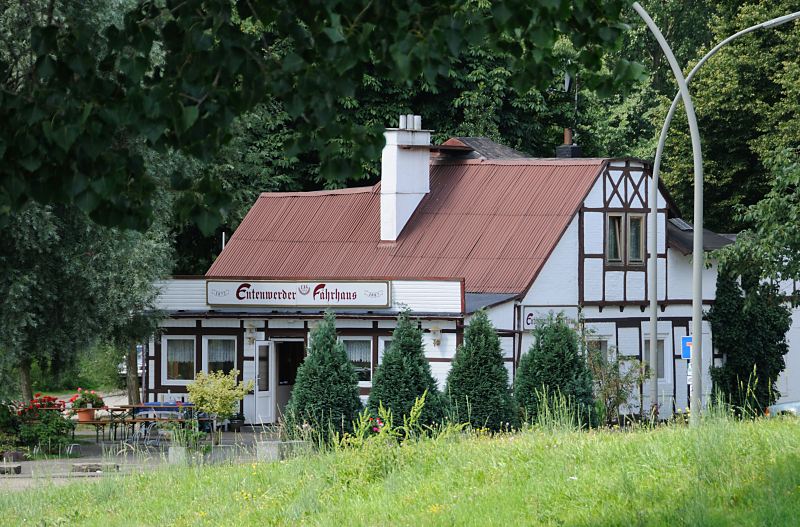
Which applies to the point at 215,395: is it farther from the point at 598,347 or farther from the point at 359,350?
the point at 598,347

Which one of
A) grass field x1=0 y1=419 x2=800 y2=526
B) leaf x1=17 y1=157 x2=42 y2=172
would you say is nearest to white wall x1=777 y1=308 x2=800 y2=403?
grass field x1=0 y1=419 x2=800 y2=526

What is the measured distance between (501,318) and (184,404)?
281 inches

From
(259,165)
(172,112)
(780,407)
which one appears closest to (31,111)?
(172,112)

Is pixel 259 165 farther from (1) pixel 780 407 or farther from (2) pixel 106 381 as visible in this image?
(1) pixel 780 407

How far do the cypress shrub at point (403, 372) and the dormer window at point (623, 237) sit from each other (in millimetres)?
9023

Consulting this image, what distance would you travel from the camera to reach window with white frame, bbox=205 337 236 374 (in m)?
33.6

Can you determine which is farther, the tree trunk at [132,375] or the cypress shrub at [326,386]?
the tree trunk at [132,375]

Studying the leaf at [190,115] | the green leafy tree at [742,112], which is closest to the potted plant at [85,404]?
the green leafy tree at [742,112]

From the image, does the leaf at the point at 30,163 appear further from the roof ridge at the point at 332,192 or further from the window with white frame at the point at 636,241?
the roof ridge at the point at 332,192

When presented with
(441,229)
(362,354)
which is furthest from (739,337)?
(362,354)

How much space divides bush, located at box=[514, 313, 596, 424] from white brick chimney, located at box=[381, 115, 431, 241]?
820 centimetres

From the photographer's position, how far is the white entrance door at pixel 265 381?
33.4 m

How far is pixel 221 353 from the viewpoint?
33.7 m

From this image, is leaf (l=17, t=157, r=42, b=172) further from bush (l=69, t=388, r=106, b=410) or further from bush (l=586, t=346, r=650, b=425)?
bush (l=69, t=388, r=106, b=410)
